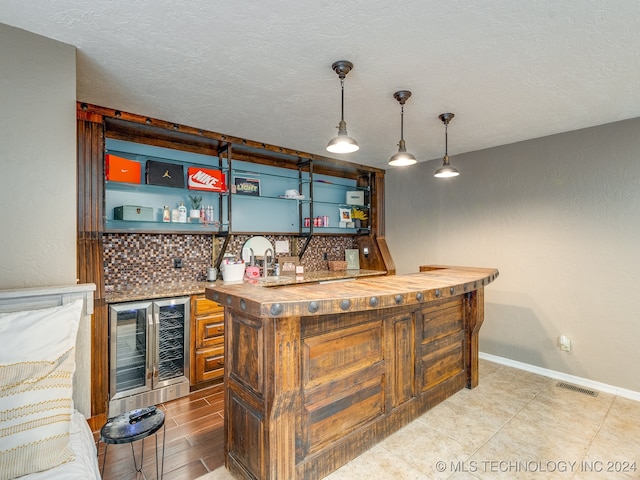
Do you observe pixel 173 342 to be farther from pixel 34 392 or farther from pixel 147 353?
pixel 34 392

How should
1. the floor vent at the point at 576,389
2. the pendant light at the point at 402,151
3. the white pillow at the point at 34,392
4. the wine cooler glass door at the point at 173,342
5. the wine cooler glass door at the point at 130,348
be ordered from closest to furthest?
the white pillow at the point at 34,392
the pendant light at the point at 402,151
the wine cooler glass door at the point at 130,348
the wine cooler glass door at the point at 173,342
the floor vent at the point at 576,389

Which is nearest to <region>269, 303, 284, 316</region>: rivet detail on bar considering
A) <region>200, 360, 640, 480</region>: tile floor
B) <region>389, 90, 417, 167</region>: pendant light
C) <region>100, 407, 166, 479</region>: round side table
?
<region>100, 407, 166, 479</region>: round side table

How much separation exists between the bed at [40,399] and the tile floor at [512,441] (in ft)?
3.25

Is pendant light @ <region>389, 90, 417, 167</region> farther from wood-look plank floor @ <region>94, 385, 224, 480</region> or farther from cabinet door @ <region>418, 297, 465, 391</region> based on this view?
wood-look plank floor @ <region>94, 385, 224, 480</region>

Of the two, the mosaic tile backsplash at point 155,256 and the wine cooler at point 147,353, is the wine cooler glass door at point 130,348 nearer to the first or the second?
the wine cooler at point 147,353

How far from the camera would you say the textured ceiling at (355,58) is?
5.28 ft

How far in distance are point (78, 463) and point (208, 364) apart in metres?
1.96

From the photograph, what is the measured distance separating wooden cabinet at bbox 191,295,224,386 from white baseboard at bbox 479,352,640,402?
3.12 meters

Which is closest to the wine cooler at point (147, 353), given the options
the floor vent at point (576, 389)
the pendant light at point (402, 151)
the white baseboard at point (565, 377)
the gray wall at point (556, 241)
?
the pendant light at point (402, 151)

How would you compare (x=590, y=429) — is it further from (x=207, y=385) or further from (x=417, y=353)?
(x=207, y=385)

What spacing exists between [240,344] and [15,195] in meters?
1.42

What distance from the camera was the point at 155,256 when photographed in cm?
345

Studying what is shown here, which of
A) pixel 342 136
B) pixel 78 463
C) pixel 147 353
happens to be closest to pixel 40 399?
pixel 78 463

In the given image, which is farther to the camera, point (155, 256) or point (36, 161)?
point (155, 256)
